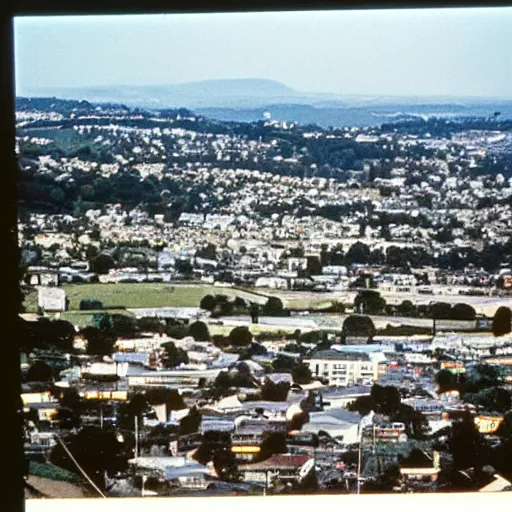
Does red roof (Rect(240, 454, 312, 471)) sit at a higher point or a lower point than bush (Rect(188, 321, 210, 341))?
lower

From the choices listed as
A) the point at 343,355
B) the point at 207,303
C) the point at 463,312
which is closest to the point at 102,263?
the point at 207,303

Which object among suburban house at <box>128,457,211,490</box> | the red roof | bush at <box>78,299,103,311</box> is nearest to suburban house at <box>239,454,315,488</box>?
the red roof

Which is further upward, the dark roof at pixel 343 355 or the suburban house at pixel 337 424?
the dark roof at pixel 343 355

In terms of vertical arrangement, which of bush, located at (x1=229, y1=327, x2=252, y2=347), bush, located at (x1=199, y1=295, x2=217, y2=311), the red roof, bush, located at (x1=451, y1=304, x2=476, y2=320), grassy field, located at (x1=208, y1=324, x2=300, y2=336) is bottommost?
the red roof

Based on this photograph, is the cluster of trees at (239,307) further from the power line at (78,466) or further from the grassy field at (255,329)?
the power line at (78,466)

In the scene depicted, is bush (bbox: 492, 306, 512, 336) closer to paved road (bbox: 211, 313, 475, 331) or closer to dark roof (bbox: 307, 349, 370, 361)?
paved road (bbox: 211, 313, 475, 331)

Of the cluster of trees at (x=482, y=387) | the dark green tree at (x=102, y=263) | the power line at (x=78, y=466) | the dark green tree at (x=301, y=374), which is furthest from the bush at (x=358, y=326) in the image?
the power line at (x=78, y=466)
